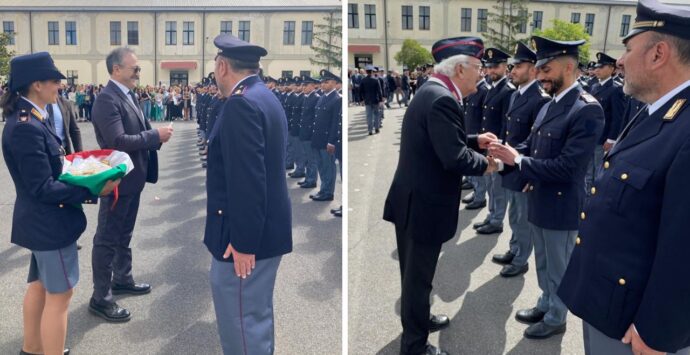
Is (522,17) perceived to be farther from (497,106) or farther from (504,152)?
(504,152)

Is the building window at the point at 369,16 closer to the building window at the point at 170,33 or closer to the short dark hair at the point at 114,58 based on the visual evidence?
the building window at the point at 170,33

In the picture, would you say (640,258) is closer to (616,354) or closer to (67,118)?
(616,354)

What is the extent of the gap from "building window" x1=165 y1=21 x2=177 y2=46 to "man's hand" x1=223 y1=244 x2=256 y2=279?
28293 mm

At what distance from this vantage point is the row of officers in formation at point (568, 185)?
1630 millimetres

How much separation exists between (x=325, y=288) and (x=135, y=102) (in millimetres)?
2096

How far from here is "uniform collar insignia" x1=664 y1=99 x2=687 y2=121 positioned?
1.66 m

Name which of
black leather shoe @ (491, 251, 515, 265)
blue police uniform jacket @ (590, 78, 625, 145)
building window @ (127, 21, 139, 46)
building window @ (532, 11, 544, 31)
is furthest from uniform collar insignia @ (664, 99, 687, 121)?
building window @ (532, 11, 544, 31)

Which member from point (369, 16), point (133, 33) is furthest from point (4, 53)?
point (369, 16)

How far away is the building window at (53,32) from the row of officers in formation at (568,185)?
8.83m

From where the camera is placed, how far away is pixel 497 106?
593 centimetres

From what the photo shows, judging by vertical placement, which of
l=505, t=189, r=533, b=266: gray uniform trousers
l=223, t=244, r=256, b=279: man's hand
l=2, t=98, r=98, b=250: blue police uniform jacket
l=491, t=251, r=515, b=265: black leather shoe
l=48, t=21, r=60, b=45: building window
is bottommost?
l=491, t=251, r=515, b=265: black leather shoe

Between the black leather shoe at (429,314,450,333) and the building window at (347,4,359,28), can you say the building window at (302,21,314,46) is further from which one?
the black leather shoe at (429,314,450,333)

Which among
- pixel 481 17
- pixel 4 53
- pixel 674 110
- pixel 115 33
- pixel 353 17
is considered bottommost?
pixel 674 110

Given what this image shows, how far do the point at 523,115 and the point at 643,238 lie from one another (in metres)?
2.89
